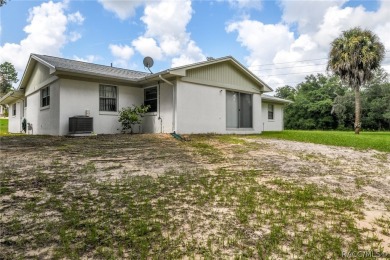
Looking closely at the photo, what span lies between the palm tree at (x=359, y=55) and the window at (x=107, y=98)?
14185 mm

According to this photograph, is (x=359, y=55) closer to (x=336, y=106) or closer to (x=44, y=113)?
(x=336, y=106)

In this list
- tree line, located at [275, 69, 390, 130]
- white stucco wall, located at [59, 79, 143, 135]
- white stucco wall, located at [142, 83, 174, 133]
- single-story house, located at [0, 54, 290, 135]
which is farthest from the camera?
tree line, located at [275, 69, 390, 130]

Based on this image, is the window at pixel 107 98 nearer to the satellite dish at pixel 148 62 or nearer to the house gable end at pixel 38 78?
the house gable end at pixel 38 78

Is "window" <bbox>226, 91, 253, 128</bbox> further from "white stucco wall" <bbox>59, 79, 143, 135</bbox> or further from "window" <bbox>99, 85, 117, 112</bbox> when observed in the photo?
"window" <bbox>99, 85, 117, 112</bbox>

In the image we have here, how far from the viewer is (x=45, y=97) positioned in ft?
38.7

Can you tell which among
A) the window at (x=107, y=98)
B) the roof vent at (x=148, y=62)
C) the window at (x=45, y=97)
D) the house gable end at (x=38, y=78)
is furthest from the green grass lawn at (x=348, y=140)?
the house gable end at (x=38, y=78)

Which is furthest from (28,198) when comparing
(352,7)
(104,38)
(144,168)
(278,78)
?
(278,78)

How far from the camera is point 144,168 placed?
475 centimetres

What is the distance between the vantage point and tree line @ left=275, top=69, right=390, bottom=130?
96.2 feet

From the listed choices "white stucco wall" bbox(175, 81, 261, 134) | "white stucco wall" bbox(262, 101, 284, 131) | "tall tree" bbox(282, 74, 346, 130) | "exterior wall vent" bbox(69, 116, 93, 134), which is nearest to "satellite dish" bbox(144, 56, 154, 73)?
"white stucco wall" bbox(175, 81, 261, 134)

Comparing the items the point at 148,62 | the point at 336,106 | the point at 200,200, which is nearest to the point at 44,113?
the point at 148,62

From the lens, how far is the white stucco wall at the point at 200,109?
413 inches

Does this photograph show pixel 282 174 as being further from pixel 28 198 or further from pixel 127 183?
pixel 28 198

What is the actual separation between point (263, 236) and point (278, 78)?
46.0 metres
